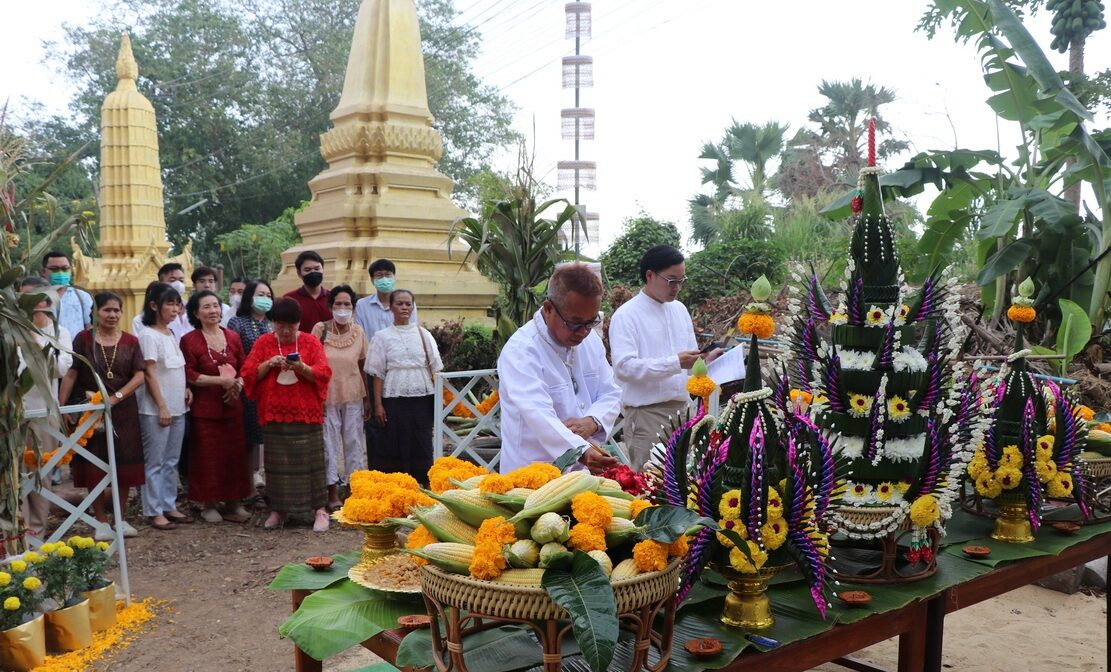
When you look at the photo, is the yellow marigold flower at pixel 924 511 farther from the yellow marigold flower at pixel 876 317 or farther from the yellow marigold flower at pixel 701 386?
the yellow marigold flower at pixel 701 386

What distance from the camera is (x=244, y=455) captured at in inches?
253

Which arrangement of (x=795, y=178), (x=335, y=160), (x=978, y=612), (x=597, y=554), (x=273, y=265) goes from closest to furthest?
(x=597, y=554) → (x=978, y=612) → (x=335, y=160) → (x=273, y=265) → (x=795, y=178)

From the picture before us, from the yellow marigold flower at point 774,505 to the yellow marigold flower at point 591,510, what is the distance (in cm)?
45

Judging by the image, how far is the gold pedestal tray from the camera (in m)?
1.59

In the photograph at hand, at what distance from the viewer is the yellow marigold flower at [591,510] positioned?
5.68 ft

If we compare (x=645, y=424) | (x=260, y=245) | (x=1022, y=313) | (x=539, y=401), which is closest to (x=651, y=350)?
(x=645, y=424)

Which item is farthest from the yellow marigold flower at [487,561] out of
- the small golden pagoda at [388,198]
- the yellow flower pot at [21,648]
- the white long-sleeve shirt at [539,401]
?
the small golden pagoda at [388,198]

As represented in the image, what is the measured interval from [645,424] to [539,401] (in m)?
2.12

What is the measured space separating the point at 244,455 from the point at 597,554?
538 centimetres

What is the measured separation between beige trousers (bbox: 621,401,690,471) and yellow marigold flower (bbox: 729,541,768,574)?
2.98 metres

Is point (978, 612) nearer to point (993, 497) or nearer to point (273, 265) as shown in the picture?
point (993, 497)

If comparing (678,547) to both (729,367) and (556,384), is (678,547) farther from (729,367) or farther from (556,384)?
(729,367)

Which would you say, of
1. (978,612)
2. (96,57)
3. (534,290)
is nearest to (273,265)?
(96,57)

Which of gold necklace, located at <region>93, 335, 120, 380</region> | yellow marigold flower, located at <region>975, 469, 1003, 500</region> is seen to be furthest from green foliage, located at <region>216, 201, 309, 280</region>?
yellow marigold flower, located at <region>975, 469, 1003, 500</region>
